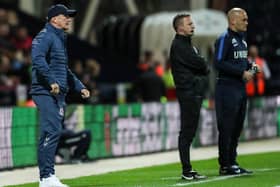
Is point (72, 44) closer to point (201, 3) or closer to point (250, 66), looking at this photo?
point (201, 3)

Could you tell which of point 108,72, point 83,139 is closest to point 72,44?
point 108,72

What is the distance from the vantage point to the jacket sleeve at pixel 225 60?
11.0 meters

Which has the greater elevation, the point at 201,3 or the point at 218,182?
the point at 201,3

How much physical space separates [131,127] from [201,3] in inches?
533

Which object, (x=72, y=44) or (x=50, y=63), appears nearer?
(x=50, y=63)

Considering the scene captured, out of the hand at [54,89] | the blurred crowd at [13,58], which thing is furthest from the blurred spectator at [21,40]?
the hand at [54,89]

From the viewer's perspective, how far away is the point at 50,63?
389 inches

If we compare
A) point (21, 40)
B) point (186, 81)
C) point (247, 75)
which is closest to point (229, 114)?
point (247, 75)

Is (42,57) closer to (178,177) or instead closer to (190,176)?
(190,176)

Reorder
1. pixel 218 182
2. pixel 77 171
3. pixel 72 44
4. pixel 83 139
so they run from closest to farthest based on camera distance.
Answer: pixel 218 182, pixel 77 171, pixel 83 139, pixel 72 44

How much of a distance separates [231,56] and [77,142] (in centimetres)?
413

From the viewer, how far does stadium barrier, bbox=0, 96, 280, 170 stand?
13.8 meters

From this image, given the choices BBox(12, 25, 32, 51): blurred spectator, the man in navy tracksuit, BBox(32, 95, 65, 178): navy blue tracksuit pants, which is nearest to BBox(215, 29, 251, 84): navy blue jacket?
the man in navy tracksuit

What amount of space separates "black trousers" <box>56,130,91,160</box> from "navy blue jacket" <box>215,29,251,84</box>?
392 cm
